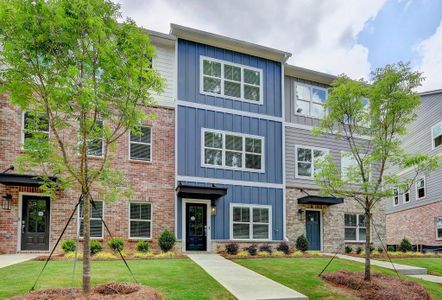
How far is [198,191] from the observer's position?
14812 mm

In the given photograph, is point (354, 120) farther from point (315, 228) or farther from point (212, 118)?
point (315, 228)

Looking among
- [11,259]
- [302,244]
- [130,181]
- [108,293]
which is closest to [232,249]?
[302,244]

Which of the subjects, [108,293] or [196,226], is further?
[196,226]

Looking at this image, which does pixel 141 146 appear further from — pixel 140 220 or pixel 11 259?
pixel 11 259

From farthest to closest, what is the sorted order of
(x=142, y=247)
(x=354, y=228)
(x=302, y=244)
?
(x=354, y=228), (x=302, y=244), (x=142, y=247)

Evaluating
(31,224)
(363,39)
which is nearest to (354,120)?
(31,224)

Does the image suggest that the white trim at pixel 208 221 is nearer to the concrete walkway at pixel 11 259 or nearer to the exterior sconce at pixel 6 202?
the concrete walkway at pixel 11 259

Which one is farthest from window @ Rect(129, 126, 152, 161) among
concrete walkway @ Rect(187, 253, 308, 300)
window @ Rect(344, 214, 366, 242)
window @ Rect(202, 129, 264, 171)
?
window @ Rect(344, 214, 366, 242)

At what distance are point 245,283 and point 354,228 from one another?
12287 mm

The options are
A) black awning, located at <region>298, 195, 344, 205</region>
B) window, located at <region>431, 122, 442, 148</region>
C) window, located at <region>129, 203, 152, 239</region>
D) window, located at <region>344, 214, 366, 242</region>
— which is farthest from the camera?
window, located at <region>431, 122, 442, 148</region>

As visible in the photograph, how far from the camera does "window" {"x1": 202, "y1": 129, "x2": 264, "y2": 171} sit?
1647 cm

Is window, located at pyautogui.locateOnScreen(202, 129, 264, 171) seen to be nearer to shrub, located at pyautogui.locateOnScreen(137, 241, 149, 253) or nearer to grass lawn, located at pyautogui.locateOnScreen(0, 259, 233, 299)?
shrub, located at pyautogui.locateOnScreen(137, 241, 149, 253)

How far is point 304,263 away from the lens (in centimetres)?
1249

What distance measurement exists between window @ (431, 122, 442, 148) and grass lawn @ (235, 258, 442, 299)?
1386cm
